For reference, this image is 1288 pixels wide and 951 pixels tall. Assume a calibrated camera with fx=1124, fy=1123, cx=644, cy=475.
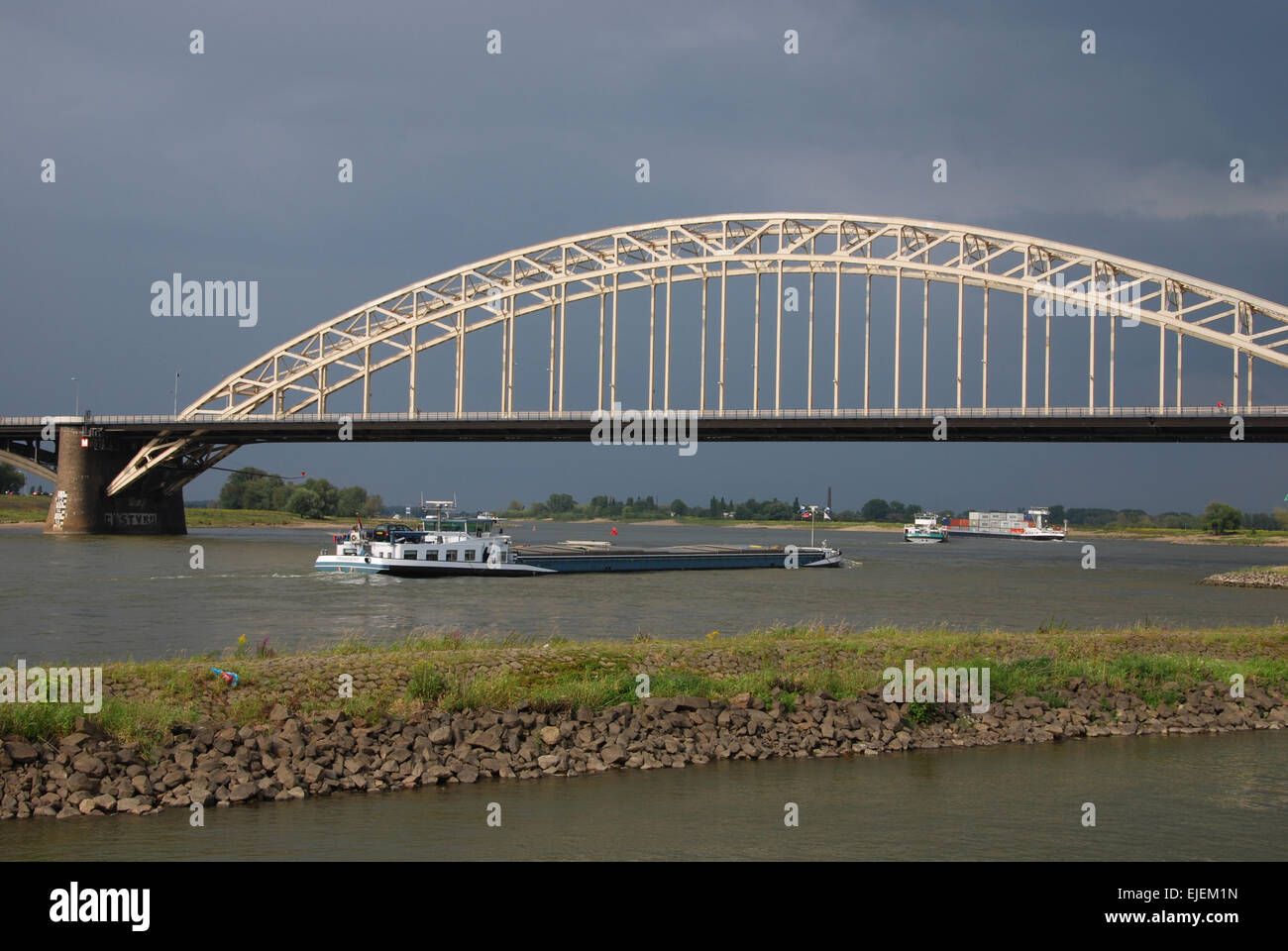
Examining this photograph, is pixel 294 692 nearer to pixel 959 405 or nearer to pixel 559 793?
pixel 559 793

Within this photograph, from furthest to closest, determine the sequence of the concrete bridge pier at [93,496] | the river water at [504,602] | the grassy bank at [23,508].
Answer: the grassy bank at [23,508], the concrete bridge pier at [93,496], the river water at [504,602]

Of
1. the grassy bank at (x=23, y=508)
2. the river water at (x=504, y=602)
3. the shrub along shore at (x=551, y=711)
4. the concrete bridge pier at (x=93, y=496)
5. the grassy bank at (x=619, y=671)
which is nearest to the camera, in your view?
the shrub along shore at (x=551, y=711)

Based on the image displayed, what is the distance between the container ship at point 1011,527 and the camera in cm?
13200

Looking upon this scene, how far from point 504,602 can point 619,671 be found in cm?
1884

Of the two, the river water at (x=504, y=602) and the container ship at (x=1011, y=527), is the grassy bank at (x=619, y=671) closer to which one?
the river water at (x=504, y=602)

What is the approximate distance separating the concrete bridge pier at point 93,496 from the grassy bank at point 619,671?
6307cm

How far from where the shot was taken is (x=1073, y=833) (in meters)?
10.9

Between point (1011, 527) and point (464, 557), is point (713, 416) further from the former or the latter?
point (1011, 527)

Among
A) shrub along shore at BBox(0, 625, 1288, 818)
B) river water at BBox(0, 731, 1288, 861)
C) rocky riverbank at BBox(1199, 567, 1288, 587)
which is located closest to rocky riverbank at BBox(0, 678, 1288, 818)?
shrub along shore at BBox(0, 625, 1288, 818)

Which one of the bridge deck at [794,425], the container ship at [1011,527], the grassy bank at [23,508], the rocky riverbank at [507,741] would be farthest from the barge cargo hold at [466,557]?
the container ship at [1011,527]

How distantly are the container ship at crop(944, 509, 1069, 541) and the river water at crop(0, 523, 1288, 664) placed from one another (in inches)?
3092

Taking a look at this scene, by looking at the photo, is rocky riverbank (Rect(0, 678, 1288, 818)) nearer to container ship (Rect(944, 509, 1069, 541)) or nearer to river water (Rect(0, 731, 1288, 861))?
river water (Rect(0, 731, 1288, 861))
